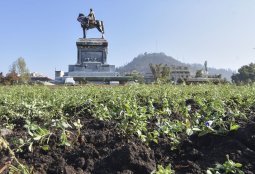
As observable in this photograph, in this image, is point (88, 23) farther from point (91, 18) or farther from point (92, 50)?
point (92, 50)

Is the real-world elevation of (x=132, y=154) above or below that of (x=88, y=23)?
below

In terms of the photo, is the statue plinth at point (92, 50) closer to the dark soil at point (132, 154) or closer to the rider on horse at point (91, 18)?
the rider on horse at point (91, 18)

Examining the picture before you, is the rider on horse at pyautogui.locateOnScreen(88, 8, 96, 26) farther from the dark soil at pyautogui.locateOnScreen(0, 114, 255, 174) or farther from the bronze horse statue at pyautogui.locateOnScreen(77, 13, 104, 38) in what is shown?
the dark soil at pyautogui.locateOnScreen(0, 114, 255, 174)

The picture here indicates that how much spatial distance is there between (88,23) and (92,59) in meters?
4.05

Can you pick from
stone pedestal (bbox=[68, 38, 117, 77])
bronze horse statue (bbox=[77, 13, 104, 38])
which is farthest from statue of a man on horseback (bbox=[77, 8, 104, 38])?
stone pedestal (bbox=[68, 38, 117, 77])

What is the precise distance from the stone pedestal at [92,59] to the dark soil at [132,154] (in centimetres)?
3394

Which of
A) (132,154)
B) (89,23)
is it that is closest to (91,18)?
(89,23)

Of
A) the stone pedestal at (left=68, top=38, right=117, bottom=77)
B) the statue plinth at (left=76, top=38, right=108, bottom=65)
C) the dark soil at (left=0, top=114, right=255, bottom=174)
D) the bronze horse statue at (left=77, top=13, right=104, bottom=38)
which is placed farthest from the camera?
the bronze horse statue at (left=77, top=13, right=104, bottom=38)

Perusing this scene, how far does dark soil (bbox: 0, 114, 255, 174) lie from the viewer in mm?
2652

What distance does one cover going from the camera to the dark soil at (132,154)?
265 cm

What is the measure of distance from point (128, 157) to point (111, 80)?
32.2m

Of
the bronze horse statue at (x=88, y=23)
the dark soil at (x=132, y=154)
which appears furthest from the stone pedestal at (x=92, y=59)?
the dark soil at (x=132, y=154)

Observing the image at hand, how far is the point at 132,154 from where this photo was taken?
2.66 m

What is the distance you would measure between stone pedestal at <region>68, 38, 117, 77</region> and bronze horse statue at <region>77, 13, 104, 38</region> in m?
1.73
